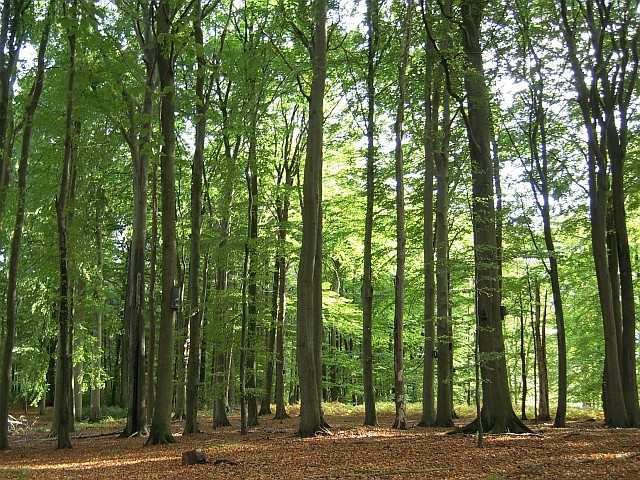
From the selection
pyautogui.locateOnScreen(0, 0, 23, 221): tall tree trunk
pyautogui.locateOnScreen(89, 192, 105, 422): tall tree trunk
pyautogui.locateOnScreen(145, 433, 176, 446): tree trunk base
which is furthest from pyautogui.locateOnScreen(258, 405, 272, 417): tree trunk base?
pyautogui.locateOnScreen(0, 0, 23, 221): tall tree trunk

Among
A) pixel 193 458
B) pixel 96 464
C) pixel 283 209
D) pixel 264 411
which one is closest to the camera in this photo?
pixel 193 458

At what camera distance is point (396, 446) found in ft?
29.4

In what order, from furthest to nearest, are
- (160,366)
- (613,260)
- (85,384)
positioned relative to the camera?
(85,384), (613,260), (160,366)

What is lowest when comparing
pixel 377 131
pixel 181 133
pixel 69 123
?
pixel 69 123

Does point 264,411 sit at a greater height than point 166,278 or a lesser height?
lesser

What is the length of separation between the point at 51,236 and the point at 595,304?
17.8 meters

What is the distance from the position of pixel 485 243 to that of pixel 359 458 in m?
4.58

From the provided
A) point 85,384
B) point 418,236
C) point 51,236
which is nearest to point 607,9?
point 418,236

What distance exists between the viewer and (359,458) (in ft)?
25.5

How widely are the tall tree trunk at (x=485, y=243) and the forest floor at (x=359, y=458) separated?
2.04ft

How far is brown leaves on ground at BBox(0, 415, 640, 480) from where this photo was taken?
6289 millimetres

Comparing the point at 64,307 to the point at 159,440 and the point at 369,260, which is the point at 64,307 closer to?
the point at 159,440

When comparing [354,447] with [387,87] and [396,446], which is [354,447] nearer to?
[396,446]

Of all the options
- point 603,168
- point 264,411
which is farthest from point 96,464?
point 264,411
